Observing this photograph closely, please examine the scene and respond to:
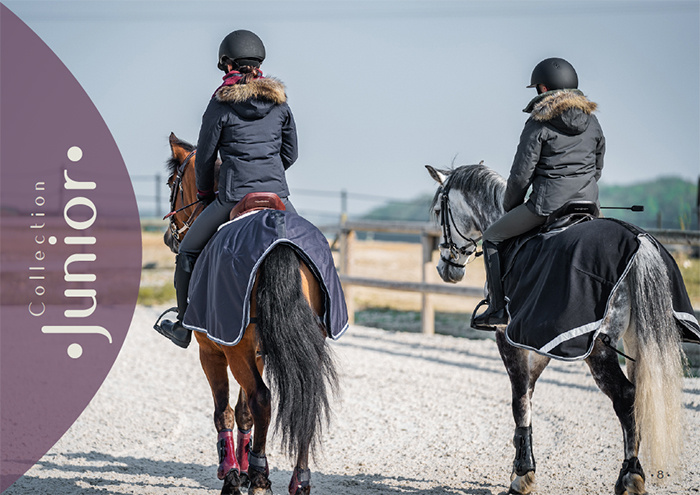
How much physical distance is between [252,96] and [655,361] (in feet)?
8.07

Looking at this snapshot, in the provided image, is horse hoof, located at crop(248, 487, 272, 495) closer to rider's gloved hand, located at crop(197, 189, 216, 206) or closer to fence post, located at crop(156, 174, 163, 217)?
rider's gloved hand, located at crop(197, 189, 216, 206)

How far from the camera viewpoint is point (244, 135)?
12.7ft

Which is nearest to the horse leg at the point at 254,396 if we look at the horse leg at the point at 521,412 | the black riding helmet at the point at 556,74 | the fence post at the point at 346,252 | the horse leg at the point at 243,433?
the horse leg at the point at 243,433

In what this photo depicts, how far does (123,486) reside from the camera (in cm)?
441

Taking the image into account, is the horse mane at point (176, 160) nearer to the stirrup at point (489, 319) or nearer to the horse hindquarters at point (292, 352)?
the horse hindquarters at point (292, 352)

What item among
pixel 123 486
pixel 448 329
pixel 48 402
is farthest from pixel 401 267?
pixel 123 486

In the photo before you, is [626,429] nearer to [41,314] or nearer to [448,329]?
[448,329]

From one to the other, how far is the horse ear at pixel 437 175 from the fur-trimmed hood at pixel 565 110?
108cm

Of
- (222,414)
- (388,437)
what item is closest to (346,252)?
(388,437)

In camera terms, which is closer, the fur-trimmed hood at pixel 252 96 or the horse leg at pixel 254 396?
the horse leg at pixel 254 396

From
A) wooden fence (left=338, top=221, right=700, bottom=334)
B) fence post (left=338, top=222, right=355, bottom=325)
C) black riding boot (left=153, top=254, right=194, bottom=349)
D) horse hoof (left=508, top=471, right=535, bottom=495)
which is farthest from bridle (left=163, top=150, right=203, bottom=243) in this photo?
fence post (left=338, top=222, right=355, bottom=325)

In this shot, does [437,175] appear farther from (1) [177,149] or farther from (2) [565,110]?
(1) [177,149]

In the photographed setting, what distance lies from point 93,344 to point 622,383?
7670 mm

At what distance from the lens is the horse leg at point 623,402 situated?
355cm
